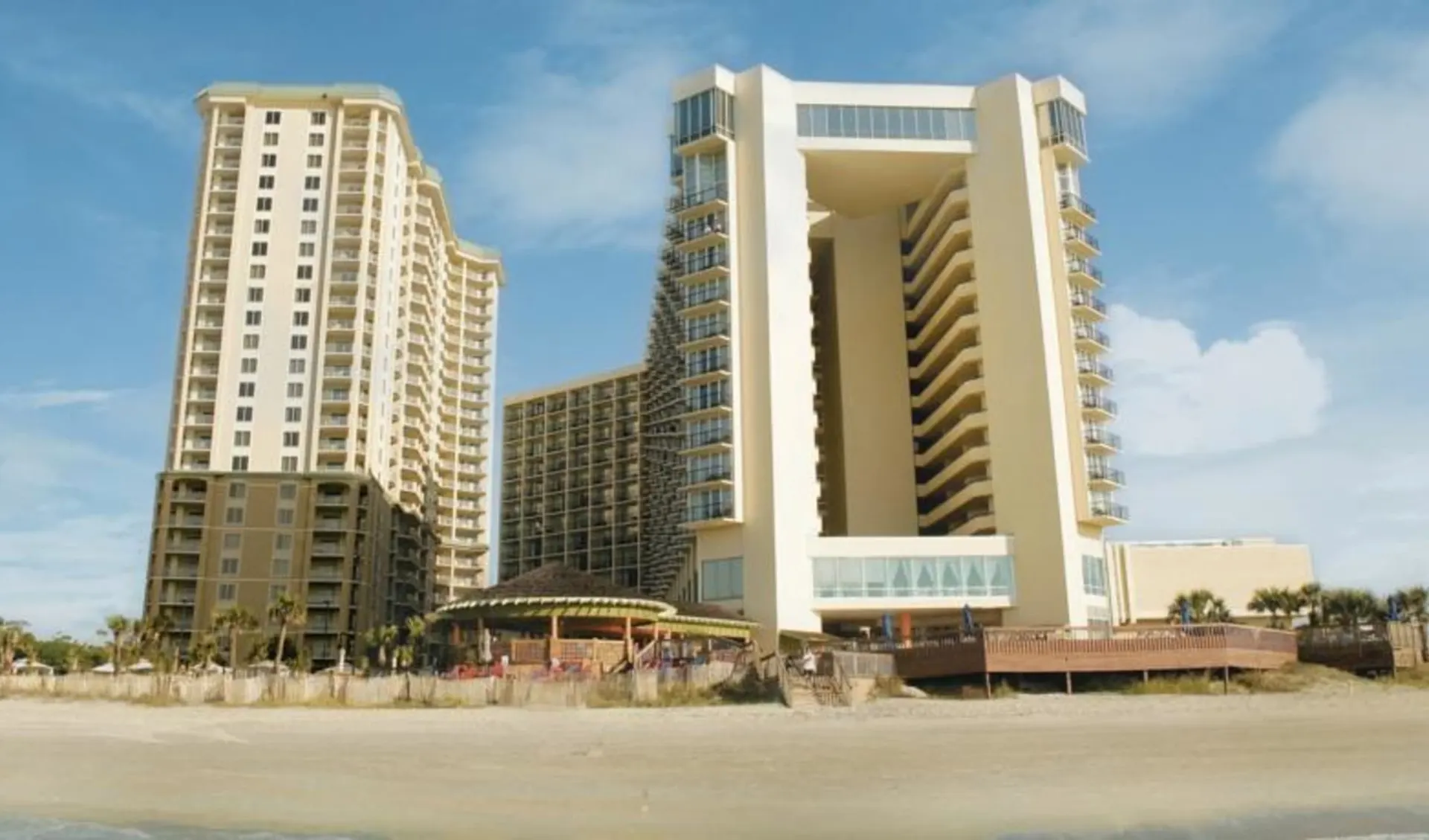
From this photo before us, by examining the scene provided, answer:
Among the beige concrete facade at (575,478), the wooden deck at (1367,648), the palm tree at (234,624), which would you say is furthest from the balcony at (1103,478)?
the beige concrete facade at (575,478)

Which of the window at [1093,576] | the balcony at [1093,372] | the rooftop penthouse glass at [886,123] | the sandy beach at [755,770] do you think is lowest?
the sandy beach at [755,770]

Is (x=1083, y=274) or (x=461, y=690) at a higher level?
(x=1083, y=274)

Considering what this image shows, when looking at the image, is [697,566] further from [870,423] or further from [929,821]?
[929,821]

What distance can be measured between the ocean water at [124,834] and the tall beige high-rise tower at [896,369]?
52777 mm

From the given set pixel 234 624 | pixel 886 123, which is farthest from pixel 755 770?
pixel 886 123

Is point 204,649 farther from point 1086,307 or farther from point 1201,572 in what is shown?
point 1201,572

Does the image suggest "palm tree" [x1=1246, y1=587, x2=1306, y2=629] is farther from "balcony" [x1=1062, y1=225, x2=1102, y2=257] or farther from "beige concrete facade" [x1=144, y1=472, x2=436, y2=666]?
"beige concrete facade" [x1=144, y1=472, x2=436, y2=666]

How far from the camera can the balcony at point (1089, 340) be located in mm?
80125

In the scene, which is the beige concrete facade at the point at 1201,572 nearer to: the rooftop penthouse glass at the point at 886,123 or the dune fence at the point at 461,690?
the rooftop penthouse glass at the point at 886,123

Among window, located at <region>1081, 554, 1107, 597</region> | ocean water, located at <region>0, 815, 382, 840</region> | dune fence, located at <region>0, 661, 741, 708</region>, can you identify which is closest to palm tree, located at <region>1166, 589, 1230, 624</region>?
window, located at <region>1081, 554, 1107, 597</region>

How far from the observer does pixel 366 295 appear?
351 feet

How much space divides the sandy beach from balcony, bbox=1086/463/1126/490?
3849 cm

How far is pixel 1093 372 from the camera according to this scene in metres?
79.9

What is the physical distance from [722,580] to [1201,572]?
50.0 m
